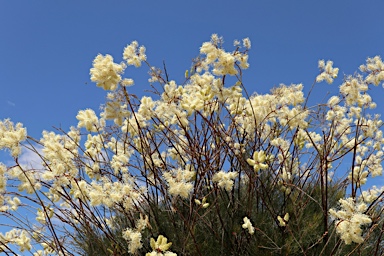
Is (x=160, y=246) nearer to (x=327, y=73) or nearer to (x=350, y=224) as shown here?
(x=350, y=224)

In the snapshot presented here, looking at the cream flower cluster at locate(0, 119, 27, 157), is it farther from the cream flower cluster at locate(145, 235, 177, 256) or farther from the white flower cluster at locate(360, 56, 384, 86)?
the white flower cluster at locate(360, 56, 384, 86)

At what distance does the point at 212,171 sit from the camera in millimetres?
2301

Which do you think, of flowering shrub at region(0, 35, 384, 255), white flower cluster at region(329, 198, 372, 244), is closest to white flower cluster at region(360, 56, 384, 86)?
flowering shrub at region(0, 35, 384, 255)

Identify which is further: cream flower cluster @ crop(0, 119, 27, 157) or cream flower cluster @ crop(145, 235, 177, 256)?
cream flower cluster @ crop(0, 119, 27, 157)

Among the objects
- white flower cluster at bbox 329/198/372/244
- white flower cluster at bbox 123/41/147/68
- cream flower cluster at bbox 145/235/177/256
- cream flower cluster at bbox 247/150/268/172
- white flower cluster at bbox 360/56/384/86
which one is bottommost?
white flower cluster at bbox 329/198/372/244

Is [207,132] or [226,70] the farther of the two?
[207,132]

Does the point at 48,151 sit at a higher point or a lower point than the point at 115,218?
higher

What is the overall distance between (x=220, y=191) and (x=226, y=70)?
2.13ft

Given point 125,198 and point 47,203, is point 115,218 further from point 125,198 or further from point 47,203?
point 125,198

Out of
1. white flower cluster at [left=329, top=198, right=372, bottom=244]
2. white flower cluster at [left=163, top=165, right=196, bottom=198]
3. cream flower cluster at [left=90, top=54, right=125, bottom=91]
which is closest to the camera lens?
white flower cluster at [left=329, top=198, right=372, bottom=244]

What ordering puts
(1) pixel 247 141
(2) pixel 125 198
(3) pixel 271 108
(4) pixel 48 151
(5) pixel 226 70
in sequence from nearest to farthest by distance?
(2) pixel 125 198 → (5) pixel 226 70 → (4) pixel 48 151 → (3) pixel 271 108 → (1) pixel 247 141

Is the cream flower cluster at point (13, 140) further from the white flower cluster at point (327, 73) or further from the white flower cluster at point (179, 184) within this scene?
the white flower cluster at point (327, 73)

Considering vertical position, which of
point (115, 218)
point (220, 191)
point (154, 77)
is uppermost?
point (154, 77)

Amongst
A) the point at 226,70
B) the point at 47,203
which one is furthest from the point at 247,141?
the point at 47,203
